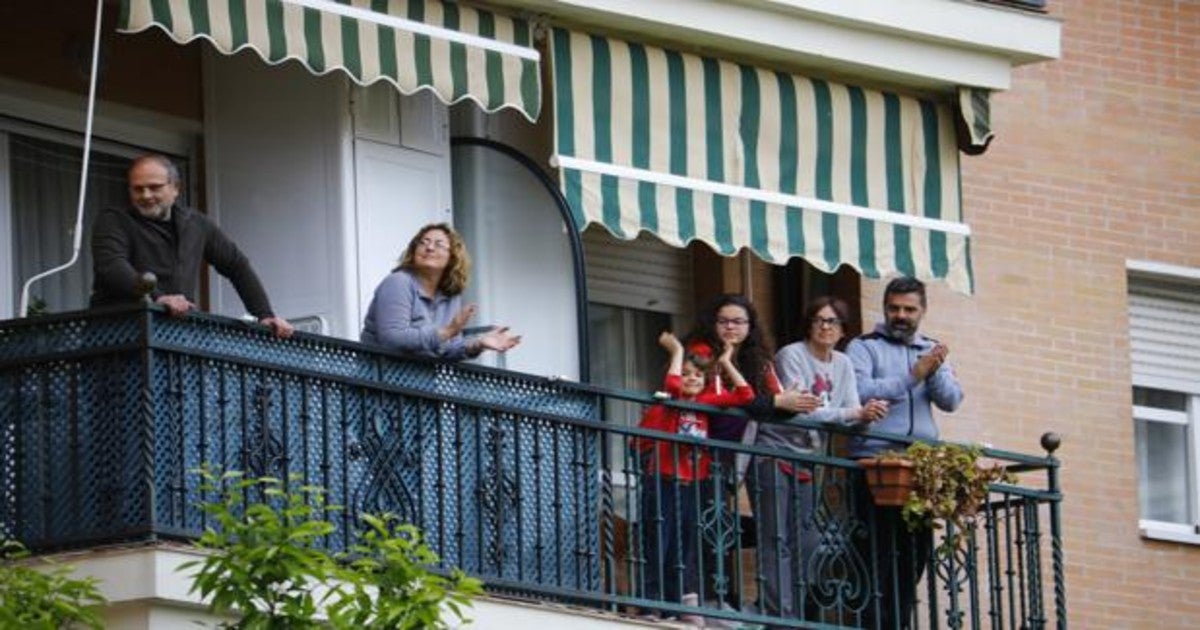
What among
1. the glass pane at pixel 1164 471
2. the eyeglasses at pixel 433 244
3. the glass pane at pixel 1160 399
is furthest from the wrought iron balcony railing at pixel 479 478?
the glass pane at pixel 1160 399

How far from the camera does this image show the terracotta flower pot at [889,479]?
21.5 meters

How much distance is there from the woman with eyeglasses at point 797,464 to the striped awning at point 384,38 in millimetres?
1778

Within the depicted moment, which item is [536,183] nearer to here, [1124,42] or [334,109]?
[334,109]

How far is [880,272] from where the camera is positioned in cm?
2250

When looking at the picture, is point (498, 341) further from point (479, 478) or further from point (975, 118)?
point (975, 118)

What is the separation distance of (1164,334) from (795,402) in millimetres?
4701

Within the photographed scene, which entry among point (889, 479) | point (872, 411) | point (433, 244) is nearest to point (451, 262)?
point (433, 244)

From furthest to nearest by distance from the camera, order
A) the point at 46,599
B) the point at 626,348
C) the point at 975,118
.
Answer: the point at 626,348 → the point at 975,118 → the point at 46,599

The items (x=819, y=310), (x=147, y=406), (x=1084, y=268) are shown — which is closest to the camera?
(x=147, y=406)

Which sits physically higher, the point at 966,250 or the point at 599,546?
the point at 966,250

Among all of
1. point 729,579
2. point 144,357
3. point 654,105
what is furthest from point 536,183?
point 144,357

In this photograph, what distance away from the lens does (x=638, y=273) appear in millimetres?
23750

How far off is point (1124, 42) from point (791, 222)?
3755mm

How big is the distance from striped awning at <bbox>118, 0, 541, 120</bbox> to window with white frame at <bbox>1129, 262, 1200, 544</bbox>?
5102 mm
